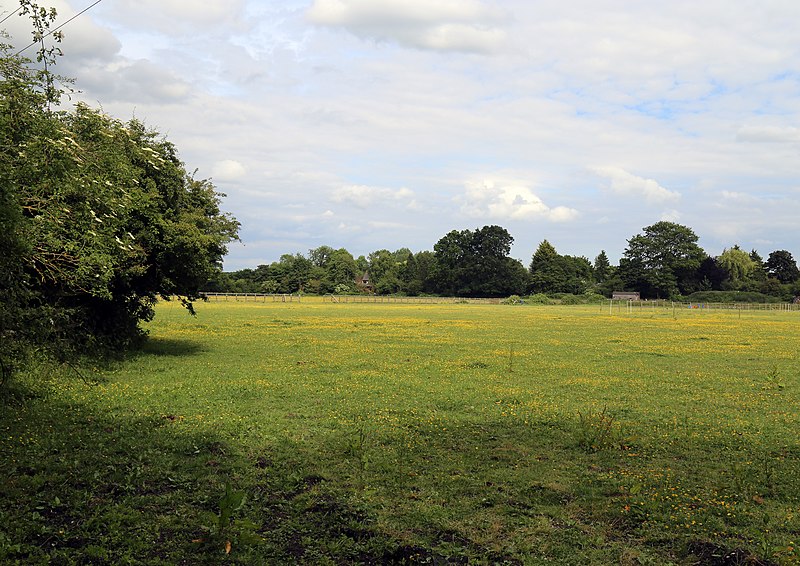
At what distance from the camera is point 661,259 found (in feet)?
445

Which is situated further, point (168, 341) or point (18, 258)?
point (168, 341)

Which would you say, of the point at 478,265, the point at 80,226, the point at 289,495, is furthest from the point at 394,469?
the point at 478,265

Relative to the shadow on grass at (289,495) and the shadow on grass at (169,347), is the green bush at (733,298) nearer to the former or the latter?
the shadow on grass at (169,347)

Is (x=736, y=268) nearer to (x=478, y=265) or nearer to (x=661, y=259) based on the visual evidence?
(x=661, y=259)

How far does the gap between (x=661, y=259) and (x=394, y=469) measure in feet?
457

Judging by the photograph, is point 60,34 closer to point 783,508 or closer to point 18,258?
point 18,258

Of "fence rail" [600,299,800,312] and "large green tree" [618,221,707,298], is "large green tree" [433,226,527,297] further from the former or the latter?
"fence rail" [600,299,800,312]

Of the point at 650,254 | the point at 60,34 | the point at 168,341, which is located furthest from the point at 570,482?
the point at 650,254

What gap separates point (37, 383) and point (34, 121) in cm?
763

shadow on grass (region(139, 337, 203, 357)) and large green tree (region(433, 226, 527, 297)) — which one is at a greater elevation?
large green tree (region(433, 226, 527, 297))

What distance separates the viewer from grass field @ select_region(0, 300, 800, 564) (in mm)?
6699

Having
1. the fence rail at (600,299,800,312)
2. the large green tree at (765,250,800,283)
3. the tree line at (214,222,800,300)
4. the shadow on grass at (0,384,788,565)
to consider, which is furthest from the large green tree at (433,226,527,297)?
the shadow on grass at (0,384,788,565)

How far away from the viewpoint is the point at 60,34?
854 cm

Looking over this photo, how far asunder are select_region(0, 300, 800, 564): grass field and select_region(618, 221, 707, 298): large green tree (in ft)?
400
